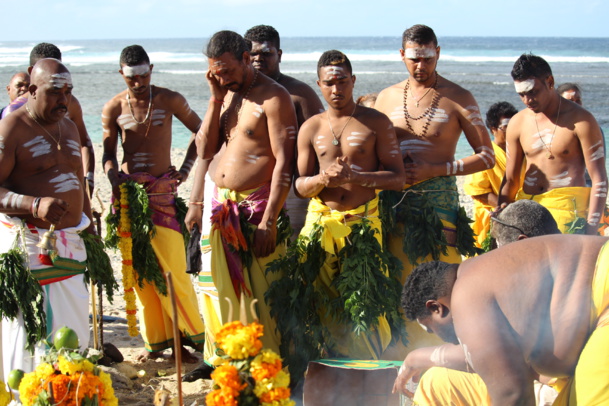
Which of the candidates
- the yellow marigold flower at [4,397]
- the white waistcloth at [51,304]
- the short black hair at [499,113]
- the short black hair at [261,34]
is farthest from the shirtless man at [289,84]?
the yellow marigold flower at [4,397]

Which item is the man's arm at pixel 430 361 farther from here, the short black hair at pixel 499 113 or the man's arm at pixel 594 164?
the short black hair at pixel 499 113

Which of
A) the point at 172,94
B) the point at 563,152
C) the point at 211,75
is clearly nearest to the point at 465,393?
the point at 563,152

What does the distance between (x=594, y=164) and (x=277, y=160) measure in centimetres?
235

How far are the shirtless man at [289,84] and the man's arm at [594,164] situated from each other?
1.97m

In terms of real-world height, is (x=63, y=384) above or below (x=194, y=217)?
below

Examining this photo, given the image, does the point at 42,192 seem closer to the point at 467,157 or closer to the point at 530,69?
the point at 467,157

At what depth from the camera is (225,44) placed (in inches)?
201

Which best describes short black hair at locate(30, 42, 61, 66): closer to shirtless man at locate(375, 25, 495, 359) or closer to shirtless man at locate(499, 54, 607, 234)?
shirtless man at locate(375, 25, 495, 359)

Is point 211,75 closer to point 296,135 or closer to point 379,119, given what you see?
point 296,135

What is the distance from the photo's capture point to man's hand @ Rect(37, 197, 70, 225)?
458 centimetres

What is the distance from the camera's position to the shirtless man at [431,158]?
5.40 metres

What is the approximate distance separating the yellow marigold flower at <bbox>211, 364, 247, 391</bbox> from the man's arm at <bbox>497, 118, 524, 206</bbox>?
11.4 ft

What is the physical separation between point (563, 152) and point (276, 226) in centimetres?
223

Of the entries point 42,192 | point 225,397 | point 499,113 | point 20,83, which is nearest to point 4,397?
point 225,397
